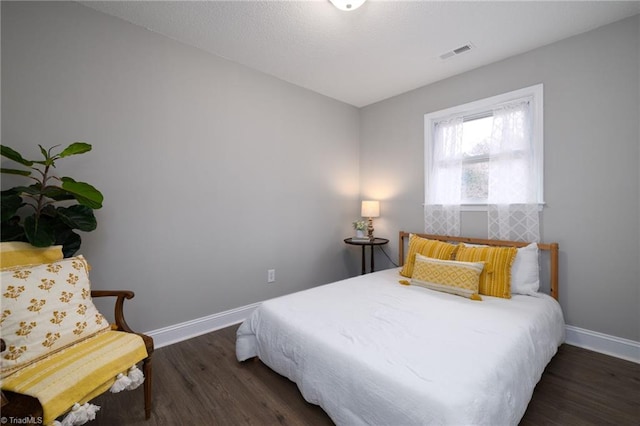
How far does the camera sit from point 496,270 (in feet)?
7.37

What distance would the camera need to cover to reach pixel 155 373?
6.39ft

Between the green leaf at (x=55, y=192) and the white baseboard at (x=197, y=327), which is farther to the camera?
the white baseboard at (x=197, y=327)

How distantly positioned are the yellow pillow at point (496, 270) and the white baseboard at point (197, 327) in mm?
2224

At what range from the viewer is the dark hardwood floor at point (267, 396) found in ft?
4.98

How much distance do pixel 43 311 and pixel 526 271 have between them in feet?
10.7

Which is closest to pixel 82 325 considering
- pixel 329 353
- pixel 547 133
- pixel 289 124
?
pixel 329 353

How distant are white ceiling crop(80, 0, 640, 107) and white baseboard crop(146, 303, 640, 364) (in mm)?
2469

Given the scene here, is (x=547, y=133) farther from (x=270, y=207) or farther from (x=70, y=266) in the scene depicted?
(x=70, y=266)

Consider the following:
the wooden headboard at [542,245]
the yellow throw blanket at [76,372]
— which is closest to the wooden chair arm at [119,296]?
the yellow throw blanket at [76,372]

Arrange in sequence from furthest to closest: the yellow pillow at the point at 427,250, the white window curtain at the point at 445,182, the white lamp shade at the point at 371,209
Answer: the white lamp shade at the point at 371,209
the white window curtain at the point at 445,182
the yellow pillow at the point at 427,250

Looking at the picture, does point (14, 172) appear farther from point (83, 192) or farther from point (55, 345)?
point (55, 345)

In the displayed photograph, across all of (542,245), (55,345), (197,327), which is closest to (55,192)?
(55,345)

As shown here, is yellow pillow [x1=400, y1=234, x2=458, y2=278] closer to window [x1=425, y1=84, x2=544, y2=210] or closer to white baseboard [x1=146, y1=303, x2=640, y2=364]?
window [x1=425, y1=84, x2=544, y2=210]

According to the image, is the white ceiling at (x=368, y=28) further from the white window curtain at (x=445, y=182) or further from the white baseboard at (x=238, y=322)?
the white baseboard at (x=238, y=322)
